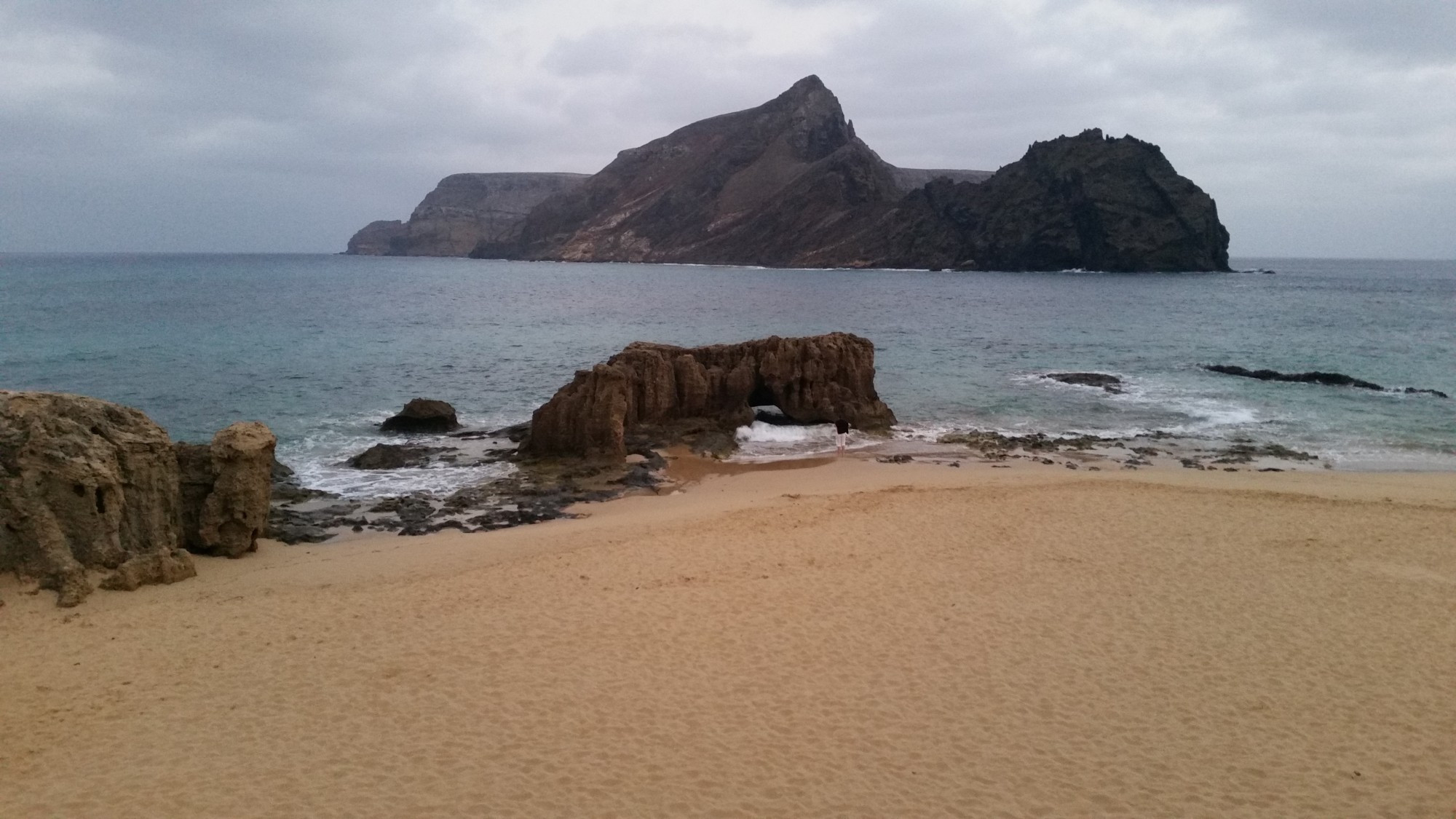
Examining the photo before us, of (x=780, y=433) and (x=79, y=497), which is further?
(x=780, y=433)

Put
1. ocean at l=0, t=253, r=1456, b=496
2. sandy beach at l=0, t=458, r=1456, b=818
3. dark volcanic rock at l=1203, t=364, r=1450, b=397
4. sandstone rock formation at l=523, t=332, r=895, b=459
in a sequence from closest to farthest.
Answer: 1. sandy beach at l=0, t=458, r=1456, b=818
2. sandstone rock formation at l=523, t=332, r=895, b=459
3. ocean at l=0, t=253, r=1456, b=496
4. dark volcanic rock at l=1203, t=364, r=1450, b=397

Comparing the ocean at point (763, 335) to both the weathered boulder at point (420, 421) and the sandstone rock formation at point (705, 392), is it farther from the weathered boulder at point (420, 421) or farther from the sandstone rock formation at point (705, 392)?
the sandstone rock formation at point (705, 392)

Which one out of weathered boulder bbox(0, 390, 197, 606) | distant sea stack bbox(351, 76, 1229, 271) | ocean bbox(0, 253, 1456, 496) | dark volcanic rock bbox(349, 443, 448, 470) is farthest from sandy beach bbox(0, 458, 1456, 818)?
distant sea stack bbox(351, 76, 1229, 271)

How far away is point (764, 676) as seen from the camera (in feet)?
31.8

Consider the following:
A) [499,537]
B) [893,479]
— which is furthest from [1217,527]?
[499,537]

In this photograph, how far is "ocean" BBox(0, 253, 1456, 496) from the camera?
85.5ft

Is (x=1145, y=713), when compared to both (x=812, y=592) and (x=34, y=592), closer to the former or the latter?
(x=812, y=592)

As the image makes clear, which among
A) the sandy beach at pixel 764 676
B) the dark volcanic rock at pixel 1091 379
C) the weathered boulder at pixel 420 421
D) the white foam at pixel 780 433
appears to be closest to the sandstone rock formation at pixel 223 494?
the sandy beach at pixel 764 676

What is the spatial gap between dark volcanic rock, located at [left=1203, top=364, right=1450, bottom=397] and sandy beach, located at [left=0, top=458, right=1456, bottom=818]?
2260cm

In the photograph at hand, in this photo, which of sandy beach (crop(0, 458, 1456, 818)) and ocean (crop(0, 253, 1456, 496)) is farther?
ocean (crop(0, 253, 1456, 496))

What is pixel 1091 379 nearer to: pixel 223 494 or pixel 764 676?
pixel 764 676

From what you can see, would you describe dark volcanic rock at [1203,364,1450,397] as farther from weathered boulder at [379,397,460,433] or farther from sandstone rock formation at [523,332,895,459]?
weathered boulder at [379,397,460,433]

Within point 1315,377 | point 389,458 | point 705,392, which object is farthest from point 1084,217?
point 389,458

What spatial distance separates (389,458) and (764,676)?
14.5m
